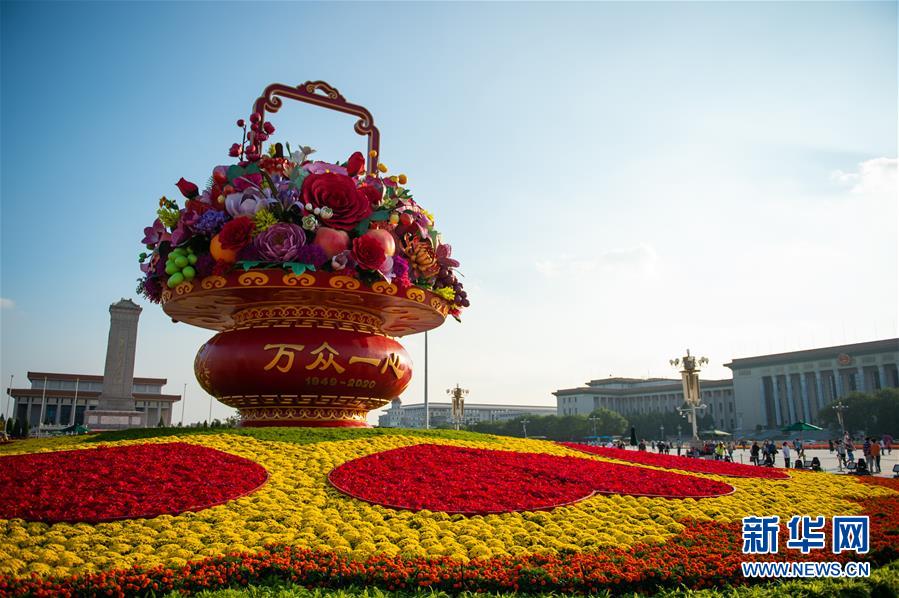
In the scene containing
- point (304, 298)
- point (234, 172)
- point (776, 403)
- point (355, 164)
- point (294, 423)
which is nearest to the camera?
point (304, 298)

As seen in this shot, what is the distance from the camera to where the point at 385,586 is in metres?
4.18

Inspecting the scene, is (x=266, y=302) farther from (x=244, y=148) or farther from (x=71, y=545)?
(x=71, y=545)

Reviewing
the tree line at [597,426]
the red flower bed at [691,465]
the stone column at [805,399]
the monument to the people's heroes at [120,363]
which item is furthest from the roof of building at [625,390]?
the red flower bed at [691,465]

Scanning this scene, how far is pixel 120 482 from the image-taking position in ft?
19.1

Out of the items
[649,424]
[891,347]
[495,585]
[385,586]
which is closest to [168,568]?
[385,586]

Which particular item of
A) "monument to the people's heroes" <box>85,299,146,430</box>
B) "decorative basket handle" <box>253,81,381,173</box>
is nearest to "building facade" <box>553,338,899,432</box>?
"monument to the people's heroes" <box>85,299,146,430</box>

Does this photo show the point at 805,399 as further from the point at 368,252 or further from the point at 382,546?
the point at 382,546

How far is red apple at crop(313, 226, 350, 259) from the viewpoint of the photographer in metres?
8.94

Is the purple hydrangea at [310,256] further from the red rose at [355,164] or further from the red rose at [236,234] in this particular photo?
the red rose at [355,164]

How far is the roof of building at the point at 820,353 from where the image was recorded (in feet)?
235

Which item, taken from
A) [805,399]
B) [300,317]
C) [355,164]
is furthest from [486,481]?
[805,399]

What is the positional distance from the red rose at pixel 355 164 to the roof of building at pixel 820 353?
264ft

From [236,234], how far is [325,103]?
408 centimetres

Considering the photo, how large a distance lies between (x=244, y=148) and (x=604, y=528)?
8.09 m
